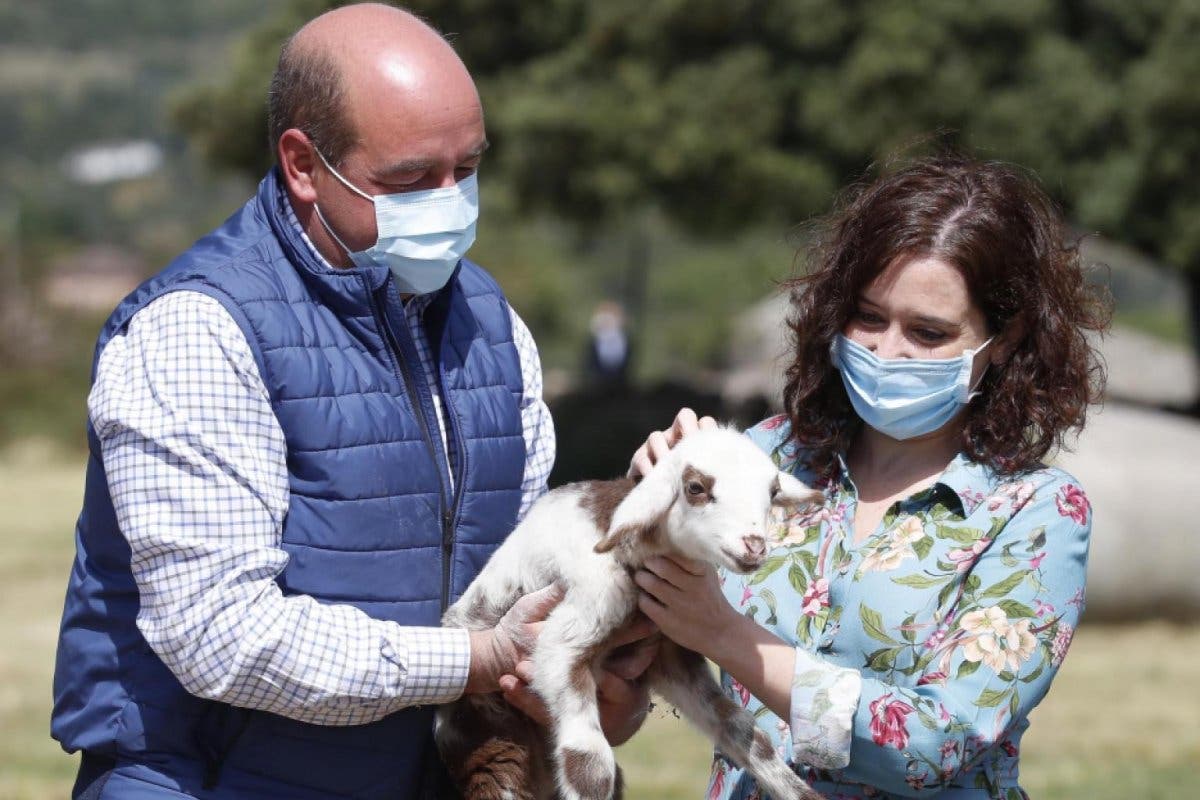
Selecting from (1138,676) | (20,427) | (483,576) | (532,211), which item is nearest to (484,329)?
(483,576)

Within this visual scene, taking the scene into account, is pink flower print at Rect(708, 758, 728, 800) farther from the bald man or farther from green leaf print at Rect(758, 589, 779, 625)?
the bald man

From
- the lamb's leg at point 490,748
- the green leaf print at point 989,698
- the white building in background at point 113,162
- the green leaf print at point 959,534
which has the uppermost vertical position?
the green leaf print at point 959,534

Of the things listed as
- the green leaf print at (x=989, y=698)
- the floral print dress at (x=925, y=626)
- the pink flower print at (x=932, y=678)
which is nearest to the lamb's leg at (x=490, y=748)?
the floral print dress at (x=925, y=626)

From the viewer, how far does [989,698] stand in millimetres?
2682

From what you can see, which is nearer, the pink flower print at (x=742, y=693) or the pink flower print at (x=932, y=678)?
the pink flower print at (x=932, y=678)

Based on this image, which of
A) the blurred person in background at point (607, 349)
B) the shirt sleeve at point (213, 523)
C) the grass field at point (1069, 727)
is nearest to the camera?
the shirt sleeve at point (213, 523)

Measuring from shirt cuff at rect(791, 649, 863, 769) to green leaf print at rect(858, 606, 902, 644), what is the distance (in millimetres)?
122

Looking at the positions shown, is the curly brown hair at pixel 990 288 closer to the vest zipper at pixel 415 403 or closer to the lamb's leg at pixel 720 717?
the lamb's leg at pixel 720 717

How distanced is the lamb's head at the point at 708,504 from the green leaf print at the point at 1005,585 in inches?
15.5

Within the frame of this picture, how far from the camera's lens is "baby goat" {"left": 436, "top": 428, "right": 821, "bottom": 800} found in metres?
2.84

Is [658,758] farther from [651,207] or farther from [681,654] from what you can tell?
[651,207]

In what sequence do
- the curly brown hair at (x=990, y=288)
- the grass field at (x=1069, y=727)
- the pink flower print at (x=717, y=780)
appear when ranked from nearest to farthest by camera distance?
the curly brown hair at (x=990, y=288), the pink flower print at (x=717, y=780), the grass field at (x=1069, y=727)

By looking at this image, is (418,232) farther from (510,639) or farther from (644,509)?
(510,639)

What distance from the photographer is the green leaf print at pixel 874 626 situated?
→ 9.32ft
